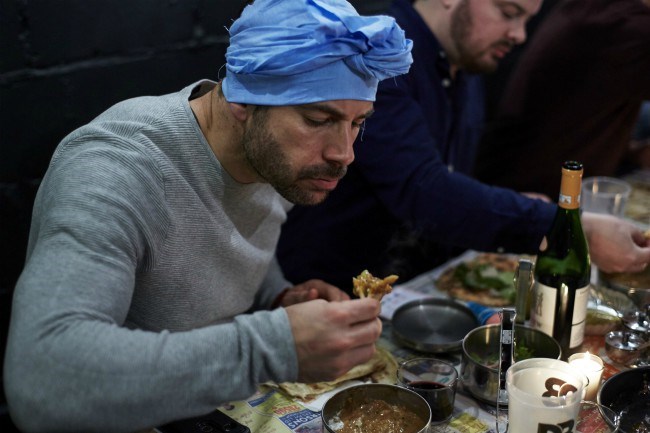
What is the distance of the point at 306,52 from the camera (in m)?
1.42

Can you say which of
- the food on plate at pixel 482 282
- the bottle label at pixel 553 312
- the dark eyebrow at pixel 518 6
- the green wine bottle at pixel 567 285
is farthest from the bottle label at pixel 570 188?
the dark eyebrow at pixel 518 6

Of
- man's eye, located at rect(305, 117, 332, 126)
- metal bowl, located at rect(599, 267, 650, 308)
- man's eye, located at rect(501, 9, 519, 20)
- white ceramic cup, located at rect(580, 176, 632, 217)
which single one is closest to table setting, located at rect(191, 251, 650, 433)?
metal bowl, located at rect(599, 267, 650, 308)

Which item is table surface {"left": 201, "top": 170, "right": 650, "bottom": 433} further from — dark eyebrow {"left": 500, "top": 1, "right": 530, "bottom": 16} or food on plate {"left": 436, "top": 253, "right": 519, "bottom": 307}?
dark eyebrow {"left": 500, "top": 1, "right": 530, "bottom": 16}

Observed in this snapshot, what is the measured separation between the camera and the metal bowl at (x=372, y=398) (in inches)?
53.7

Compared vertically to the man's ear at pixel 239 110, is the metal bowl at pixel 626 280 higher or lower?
lower

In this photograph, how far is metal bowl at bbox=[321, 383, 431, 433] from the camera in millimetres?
1365

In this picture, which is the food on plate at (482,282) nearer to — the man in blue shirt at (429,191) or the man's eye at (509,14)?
the man in blue shirt at (429,191)

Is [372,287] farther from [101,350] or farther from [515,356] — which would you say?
[101,350]

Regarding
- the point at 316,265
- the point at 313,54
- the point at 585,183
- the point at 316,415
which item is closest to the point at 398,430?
the point at 316,415

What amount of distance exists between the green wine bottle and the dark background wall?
1310mm

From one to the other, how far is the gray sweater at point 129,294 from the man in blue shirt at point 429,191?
70cm

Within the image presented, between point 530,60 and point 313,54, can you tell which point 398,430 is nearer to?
point 313,54

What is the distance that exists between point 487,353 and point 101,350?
90cm

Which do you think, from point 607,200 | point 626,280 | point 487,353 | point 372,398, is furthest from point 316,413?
point 607,200
